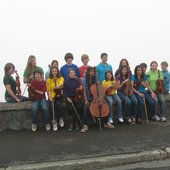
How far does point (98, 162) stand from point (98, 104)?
2.23 meters

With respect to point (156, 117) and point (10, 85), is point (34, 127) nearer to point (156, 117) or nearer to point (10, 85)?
point (10, 85)

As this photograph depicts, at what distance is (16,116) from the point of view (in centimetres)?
855

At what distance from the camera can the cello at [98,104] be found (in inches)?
317

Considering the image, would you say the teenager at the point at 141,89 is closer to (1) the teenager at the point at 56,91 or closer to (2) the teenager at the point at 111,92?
(2) the teenager at the point at 111,92

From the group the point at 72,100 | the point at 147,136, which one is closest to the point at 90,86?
the point at 72,100

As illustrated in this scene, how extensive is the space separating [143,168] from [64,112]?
3.07 metres

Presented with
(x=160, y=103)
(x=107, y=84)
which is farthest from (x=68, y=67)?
(x=160, y=103)

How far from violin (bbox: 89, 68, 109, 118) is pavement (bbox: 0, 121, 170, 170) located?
44 centimetres

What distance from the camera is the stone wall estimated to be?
27.7 feet

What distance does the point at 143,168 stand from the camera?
5.95 m

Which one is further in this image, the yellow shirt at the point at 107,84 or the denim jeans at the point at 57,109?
the yellow shirt at the point at 107,84

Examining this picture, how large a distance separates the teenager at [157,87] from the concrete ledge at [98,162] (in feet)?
9.12

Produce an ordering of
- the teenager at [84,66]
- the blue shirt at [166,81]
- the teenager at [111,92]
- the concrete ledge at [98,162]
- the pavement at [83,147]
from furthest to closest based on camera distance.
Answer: the blue shirt at [166,81], the teenager at [84,66], the teenager at [111,92], the pavement at [83,147], the concrete ledge at [98,162]

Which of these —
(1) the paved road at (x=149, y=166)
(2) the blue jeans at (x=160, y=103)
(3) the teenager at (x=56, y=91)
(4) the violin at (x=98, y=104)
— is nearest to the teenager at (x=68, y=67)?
(3) the teenager at (x=56, y=91)
